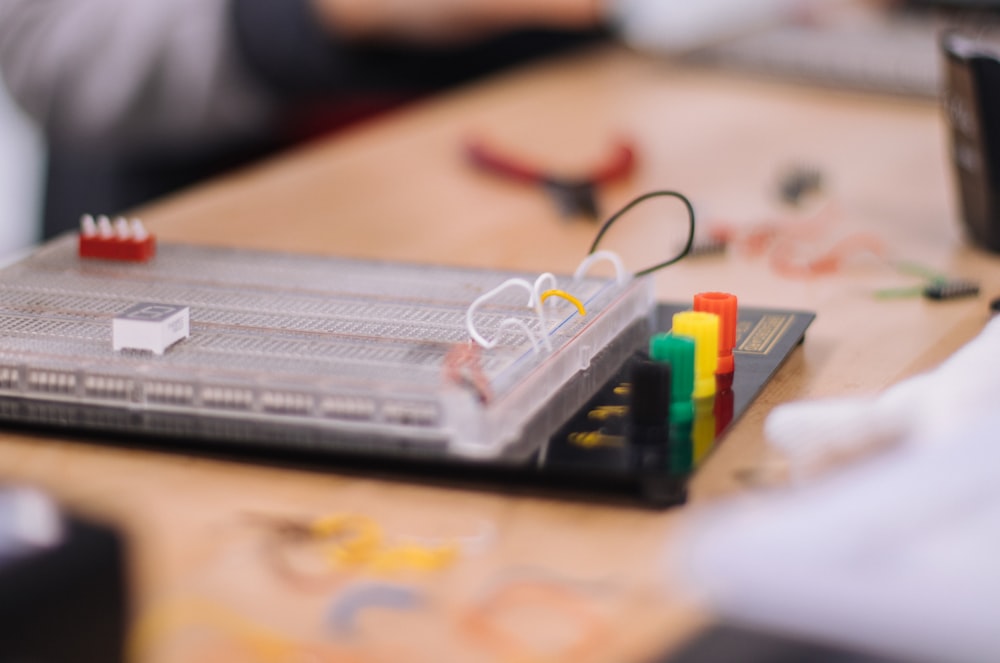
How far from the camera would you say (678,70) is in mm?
1650

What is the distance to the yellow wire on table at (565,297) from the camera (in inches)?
26.0

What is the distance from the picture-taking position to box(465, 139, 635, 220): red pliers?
1.07m

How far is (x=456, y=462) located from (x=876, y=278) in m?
0.46

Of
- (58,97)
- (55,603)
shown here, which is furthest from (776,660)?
(58,97)

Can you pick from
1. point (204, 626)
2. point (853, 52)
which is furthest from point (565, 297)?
point (853, 52)

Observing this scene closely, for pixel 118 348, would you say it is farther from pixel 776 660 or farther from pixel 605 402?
pixel 776 660

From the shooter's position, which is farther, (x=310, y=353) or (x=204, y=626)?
(x=310, y=353)

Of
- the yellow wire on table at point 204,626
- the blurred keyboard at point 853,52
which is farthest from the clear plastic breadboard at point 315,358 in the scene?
the blurred keyboard at point 853,52

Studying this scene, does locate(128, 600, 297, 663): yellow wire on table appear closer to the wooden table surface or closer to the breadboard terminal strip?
the wooden table surface

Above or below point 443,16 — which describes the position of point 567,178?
below

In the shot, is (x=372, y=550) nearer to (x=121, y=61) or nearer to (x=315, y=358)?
(x=315, y=358)

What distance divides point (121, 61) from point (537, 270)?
100cm

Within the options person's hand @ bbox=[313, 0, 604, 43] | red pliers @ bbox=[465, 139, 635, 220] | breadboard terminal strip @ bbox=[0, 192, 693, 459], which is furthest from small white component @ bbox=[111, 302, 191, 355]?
person's hand @ bbox=[313, 0, 604, 43]

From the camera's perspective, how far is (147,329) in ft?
2.00
